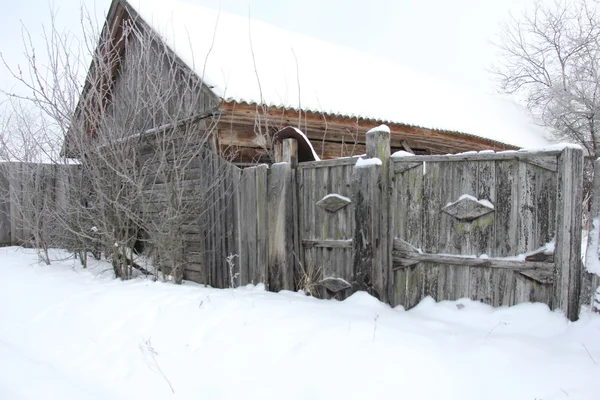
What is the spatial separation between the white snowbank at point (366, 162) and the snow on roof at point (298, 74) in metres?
2.58

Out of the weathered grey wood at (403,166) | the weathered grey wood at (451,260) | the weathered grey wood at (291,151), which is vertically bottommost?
the weathered grey wood at (451,260)

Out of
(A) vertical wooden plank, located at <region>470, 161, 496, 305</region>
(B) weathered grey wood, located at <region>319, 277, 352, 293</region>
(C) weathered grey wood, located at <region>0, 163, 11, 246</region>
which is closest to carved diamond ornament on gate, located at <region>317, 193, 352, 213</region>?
(B) weathered grey wood, located at <region>319, 277, 352, 293</region>

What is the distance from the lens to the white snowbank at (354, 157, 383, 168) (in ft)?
12.6

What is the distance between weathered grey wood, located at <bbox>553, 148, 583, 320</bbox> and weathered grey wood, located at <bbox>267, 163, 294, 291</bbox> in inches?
97.4

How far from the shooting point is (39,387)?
9.51 ft

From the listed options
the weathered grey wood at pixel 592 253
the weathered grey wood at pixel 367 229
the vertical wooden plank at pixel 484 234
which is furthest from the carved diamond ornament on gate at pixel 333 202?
the weathered grey wood at pixel 592 253

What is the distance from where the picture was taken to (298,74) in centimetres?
802

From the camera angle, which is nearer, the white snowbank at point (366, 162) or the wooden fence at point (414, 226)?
the wooden fence at point (414, 226)

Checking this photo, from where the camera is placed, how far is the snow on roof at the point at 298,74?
21.8ft

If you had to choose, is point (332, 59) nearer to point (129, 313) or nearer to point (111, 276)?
point (111, 276)

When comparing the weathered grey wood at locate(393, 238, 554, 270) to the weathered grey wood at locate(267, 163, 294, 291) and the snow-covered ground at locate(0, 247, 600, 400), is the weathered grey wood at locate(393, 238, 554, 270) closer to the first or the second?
the snow-covered ground at locate(0, 247, 600, 400)

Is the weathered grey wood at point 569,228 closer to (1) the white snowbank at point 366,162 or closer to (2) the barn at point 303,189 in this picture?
(2) the barn at point 303,189

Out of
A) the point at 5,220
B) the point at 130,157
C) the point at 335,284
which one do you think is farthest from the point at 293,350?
the point at 5,220

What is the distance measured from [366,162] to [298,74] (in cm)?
466
